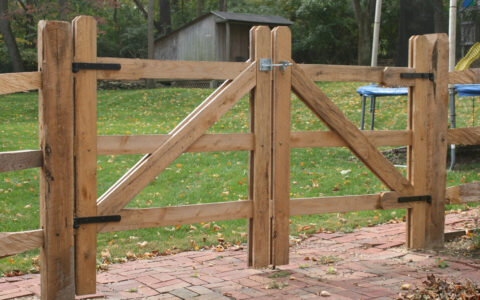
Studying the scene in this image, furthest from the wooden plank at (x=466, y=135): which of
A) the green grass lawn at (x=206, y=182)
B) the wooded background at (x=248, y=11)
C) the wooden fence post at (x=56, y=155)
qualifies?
the wooded background at (x=248, y=11)

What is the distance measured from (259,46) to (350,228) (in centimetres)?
257

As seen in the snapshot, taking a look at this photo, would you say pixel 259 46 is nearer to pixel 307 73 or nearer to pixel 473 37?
pixel 307 73

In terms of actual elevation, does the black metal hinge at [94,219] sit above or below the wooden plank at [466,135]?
below

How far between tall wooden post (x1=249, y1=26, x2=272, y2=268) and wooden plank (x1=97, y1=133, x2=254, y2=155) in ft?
0.38

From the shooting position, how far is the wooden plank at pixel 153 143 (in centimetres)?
428

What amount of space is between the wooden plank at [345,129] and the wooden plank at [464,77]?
1.05 meters

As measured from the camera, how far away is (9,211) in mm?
7281

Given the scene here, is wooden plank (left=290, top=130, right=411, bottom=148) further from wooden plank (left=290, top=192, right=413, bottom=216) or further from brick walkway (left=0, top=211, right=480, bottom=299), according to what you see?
brick walkway (left=0, top=211, right=480, bottom=299)

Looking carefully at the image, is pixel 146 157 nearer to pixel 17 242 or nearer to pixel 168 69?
pixel 168 69

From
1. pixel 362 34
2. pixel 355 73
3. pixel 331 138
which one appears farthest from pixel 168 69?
pixel 362 34

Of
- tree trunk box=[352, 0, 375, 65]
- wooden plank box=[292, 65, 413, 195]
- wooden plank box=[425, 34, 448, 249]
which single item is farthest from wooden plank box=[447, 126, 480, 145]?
tree trunk box=[352, 0, 375, 65]

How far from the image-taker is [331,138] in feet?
16.9

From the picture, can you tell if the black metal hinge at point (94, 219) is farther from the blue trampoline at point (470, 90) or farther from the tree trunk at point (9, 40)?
the tree trunk at point (9, 40)

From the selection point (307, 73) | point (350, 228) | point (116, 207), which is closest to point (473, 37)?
point (350, 228)
